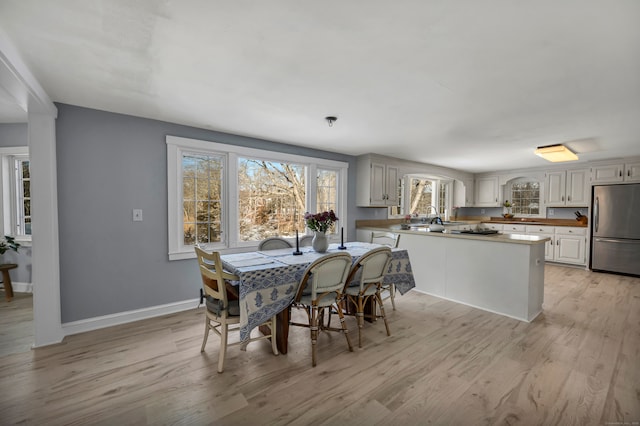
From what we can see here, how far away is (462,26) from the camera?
1.49m

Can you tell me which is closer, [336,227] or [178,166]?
[178,166]

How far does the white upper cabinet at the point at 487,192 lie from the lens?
710cm

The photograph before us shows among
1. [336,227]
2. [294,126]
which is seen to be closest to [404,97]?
[294,126]

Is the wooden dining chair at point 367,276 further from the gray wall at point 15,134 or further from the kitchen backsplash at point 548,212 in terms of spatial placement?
the kitchen backsplash at point 548,212

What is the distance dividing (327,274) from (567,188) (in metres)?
6.52

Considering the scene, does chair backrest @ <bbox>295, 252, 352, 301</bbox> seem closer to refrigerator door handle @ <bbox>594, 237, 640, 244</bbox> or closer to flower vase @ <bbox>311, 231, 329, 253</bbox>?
flower vase @ <bbox>311, 231, 329, 253</bbox>

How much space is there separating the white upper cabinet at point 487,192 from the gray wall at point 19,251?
903 cm

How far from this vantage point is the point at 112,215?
9.58ft

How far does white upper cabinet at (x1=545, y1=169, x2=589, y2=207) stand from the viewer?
227 inches

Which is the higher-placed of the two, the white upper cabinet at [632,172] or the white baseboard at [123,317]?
the white upper cabinet at [632,172]

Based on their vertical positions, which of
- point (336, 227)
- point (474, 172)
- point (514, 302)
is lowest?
point (514, 302)

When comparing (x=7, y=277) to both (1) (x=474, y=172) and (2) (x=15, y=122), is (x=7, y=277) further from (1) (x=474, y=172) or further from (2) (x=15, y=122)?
(1) (x=474, y=172)

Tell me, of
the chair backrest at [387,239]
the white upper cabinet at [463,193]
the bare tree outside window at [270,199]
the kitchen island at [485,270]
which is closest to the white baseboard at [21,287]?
the bare tree outside window at [270,199]

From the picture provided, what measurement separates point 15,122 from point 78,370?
3779 millimetres
